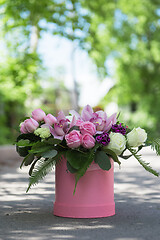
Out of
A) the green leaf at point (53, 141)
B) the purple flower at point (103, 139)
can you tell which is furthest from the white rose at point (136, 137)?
the green leaf at point (53, 141)

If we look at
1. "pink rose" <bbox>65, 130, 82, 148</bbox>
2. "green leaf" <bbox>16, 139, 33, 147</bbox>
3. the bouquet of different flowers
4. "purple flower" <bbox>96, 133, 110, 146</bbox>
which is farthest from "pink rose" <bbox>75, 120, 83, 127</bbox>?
"green leaf" <bbox>16, 139, 33, 147</bbox>

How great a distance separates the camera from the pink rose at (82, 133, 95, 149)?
3.72 m

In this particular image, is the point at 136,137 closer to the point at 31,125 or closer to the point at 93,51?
the point at 31,125

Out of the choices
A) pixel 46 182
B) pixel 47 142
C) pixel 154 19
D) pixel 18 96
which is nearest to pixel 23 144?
pixel 47 142

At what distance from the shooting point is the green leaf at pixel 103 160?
3.74 meters

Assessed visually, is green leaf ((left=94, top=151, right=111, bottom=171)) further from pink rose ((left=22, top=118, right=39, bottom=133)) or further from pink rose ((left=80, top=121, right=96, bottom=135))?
pink rose ((left=22, top=118, right=39, bottom=133))

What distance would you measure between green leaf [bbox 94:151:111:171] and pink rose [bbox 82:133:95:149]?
0.12 m

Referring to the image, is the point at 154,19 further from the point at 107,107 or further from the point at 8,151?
the point at 8,151

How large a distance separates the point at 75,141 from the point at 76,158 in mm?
167

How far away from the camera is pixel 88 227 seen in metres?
3.57

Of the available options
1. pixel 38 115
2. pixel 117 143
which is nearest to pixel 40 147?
pixel 38 115

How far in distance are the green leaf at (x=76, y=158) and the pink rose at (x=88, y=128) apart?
7.8 inches

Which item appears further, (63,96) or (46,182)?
(63,96)

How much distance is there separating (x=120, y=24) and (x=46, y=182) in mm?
20189
